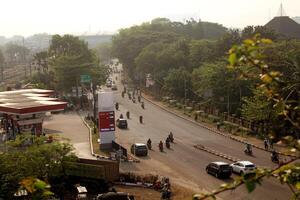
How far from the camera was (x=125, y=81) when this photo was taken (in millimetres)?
96812

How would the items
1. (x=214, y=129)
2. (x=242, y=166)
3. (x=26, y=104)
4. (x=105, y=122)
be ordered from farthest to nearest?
(x=214, y=129) → (x=26, y=104) → (x=105, y=122) → (x=242, y=166)

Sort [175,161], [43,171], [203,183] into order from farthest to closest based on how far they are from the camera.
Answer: [175,161], [203,183], [43,171]

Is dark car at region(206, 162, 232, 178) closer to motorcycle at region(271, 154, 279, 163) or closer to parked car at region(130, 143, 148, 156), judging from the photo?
motorcycle at region(271, 154, 279, 163)

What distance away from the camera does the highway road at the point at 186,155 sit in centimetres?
2583

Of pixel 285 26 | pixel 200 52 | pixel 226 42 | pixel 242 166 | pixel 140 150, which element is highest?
pixel 285 26

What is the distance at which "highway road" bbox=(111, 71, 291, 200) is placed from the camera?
25.8m

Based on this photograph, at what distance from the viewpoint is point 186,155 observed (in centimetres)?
3422

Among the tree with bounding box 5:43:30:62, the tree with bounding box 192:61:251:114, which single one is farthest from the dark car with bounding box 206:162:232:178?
the tree with bounding box 5:43:30:62

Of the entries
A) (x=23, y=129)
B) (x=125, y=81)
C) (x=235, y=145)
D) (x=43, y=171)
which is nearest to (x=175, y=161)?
(x=235, y=145)

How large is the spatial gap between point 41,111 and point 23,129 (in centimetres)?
260

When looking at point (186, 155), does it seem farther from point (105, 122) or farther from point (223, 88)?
point (223, 88)

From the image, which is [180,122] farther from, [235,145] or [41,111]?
[41,111]

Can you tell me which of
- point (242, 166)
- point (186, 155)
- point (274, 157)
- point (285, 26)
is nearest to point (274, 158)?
point (274, 157)

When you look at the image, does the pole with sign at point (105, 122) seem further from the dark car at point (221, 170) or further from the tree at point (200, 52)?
the tree at point (200, 52)
